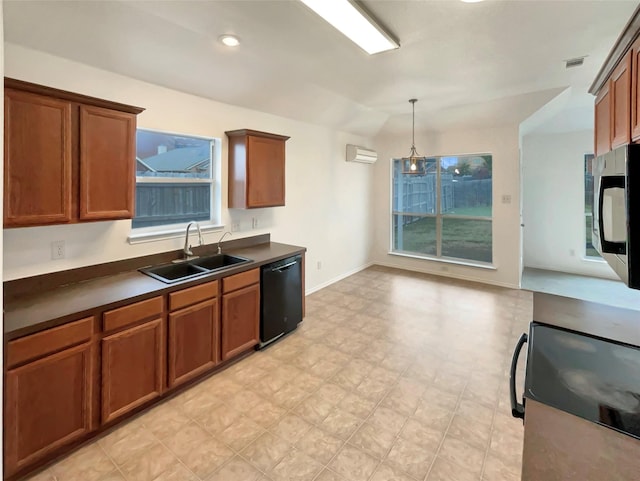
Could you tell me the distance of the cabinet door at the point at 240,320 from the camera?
9.72 feet

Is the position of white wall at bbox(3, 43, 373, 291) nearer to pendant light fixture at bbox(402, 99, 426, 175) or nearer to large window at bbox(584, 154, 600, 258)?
pendant light fixture at bbox(402, 99, 426, 175)

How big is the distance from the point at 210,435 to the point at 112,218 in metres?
1.70

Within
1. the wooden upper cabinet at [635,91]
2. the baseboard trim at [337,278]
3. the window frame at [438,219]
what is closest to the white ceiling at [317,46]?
the wooden upper cabinet at [635,91]

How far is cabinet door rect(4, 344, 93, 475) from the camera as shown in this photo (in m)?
1.78

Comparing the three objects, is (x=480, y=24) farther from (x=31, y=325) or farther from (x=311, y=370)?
(x=31, y=325)

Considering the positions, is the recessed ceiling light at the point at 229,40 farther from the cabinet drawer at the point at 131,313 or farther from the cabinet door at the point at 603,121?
the cabinet door at the point at 603,121

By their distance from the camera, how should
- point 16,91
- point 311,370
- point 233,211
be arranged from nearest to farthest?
point 16,91 → point 311,370 → point 233,211

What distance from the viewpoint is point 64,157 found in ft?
7.16

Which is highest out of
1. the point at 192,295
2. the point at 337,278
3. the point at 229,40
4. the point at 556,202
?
the point at 229,40

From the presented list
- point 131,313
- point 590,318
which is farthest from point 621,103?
point 131,313

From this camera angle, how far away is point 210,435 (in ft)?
7.29

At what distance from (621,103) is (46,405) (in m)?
3.57

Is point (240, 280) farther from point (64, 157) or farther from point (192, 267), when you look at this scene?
point (64, 157)

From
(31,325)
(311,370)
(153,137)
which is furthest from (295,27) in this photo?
(311,370)
